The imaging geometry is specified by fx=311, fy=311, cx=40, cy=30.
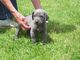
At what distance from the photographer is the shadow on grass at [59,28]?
562 cm

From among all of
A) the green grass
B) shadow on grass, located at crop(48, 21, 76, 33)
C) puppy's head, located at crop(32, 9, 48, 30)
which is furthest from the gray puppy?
shadow on grass, located at crop(48, 21, 76, 33)

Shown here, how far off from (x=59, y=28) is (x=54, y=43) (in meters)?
0.80

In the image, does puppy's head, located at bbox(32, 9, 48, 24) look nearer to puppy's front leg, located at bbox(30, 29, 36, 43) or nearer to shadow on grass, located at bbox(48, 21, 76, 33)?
puppy's front leg, located at bbox(30, 29, 36, 43)

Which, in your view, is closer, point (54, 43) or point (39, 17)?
point (39, 17)

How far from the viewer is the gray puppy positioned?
186 inches

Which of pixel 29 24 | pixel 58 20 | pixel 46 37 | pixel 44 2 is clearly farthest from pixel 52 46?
pixel 44 2

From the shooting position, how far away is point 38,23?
15.6ft

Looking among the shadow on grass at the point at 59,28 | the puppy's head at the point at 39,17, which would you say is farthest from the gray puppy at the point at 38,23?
the shadow on grass at the point at 59,28

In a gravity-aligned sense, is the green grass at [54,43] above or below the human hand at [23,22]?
below

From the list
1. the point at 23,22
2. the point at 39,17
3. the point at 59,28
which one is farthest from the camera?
the point at 59,28

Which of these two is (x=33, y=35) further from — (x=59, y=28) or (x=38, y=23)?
(x=59, y=28)

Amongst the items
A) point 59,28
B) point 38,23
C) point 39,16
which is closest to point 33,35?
point 38,23

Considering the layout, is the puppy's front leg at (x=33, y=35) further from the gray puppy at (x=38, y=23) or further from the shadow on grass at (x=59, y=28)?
the shadow on grass at (x=59, y=28)

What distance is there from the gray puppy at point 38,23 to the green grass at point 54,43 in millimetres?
143
